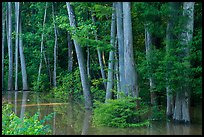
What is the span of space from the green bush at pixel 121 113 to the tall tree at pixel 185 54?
1419 millimetres

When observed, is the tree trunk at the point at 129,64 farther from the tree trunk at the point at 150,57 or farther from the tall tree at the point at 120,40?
the tall tree at the point at 120,40

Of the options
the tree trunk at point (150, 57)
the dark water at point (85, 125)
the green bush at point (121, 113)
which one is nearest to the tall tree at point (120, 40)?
the tree trunk at point (150, 57)

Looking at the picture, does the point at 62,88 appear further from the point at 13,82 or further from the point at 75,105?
the point at 13,82

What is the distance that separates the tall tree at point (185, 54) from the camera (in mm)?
13922

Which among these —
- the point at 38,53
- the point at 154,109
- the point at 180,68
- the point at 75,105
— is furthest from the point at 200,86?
the point at 38,53

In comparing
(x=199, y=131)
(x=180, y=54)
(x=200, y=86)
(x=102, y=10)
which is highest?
(x=102, y=10)

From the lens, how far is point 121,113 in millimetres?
13805

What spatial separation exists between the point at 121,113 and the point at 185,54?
317cm

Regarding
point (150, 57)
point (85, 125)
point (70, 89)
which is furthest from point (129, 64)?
point (70, 89)

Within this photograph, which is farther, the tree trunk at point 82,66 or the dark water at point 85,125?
the tree trunk at point 82,66

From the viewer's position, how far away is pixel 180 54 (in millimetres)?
13953

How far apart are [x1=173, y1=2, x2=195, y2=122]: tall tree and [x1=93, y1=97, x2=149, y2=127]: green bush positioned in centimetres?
142

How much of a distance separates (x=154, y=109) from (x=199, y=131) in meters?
2.88

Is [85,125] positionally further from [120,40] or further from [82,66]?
[82,66]
